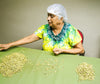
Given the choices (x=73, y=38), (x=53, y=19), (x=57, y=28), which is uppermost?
(x=53, y=19)

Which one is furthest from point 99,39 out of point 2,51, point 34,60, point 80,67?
point 2,51

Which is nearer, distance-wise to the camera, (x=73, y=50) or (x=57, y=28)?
(x=73, y=50)

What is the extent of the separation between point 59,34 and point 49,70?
0.64 meters

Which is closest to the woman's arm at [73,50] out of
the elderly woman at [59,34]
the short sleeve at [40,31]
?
the elderly woman at [59,34]

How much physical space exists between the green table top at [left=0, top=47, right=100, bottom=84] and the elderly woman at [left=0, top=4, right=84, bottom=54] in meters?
0.19

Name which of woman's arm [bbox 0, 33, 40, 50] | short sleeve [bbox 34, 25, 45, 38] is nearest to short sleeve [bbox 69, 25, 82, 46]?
short sleeve [bbox 34, 25, 45, 38]

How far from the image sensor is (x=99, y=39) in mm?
2691

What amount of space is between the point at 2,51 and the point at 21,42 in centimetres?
30

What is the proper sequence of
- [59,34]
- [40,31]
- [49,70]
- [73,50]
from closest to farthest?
[49,70] < [73,50] < [59,34] < [40,31]

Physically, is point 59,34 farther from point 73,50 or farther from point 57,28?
point 73,50

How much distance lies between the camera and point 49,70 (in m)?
1.29

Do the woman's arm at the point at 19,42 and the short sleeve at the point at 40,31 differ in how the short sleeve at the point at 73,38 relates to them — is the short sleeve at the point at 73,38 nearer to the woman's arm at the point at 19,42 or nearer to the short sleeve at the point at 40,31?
the short sleeve at the point at 40,31

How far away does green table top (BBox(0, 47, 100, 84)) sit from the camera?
45.6 inches

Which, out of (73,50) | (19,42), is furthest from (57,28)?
(19,42)
